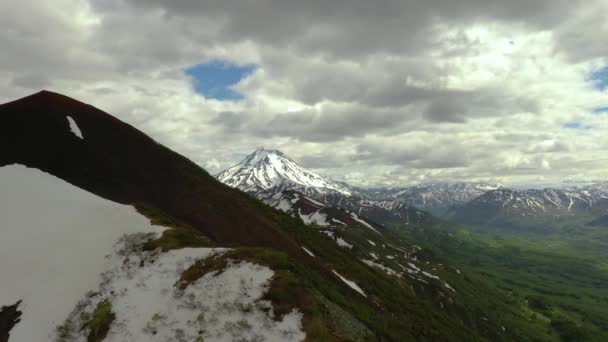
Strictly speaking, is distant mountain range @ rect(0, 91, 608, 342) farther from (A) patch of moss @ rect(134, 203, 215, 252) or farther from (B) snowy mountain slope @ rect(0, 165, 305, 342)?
(A) patch of moss @ rect(134, 203, 215, 252)

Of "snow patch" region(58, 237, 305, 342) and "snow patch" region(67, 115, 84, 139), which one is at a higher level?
"snow patch" region(67, 115, 84, 139)

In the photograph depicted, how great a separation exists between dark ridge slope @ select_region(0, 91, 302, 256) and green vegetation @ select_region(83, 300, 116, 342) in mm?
26485

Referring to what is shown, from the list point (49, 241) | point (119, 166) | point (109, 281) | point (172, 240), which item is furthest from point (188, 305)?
point (119, 166)

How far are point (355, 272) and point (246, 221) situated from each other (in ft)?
80.1

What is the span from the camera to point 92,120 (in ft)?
279

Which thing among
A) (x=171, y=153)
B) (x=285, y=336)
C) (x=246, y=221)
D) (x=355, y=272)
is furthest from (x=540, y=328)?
(x=285, y=336)

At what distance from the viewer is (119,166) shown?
7188 cm

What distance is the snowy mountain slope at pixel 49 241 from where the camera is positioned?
31141 mm

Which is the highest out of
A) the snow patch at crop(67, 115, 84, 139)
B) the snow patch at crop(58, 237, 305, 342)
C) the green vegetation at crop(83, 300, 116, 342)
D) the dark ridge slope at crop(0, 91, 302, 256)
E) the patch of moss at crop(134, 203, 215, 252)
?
the snow patch at crop(67, 115, 84, 139)

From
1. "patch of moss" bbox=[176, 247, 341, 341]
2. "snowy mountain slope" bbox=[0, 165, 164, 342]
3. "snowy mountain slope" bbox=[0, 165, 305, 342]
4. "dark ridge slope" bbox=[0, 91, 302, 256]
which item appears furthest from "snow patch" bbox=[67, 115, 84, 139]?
"patch of moss" bbox=[176, 247, 341, 341]

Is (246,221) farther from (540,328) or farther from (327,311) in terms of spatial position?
(540,328)

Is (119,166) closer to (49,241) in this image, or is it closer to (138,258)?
(49,241)

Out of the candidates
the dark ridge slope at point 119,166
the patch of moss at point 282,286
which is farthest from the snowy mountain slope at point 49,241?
the patch of moss at point 282,286

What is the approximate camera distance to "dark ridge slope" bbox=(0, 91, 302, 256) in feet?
202
